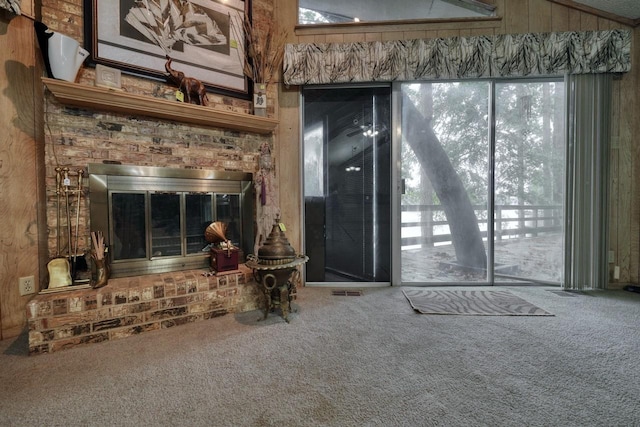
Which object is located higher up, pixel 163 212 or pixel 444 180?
pixel 444 180

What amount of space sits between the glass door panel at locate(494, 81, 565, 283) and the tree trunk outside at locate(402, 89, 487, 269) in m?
0.22

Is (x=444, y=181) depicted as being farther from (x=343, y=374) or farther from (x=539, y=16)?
(x=343, y=374)

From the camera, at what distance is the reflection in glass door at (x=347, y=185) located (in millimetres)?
2885

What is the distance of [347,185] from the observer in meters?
2.95

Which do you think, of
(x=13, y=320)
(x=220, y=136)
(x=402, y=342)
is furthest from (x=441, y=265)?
(x=13, y=320)

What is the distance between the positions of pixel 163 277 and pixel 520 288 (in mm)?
3237

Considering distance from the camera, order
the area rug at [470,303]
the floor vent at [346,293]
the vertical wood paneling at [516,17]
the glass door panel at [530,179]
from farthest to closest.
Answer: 1. the glass door panel at [530,179]
2. the vertical wood paneling at [516,17]
3. the floor vent at [346,293]
4. the area rug at [470,303]

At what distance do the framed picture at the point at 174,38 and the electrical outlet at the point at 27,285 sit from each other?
61.5 inches

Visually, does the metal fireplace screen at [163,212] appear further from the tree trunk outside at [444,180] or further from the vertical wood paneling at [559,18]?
the vertical wood paneling at [559,18]

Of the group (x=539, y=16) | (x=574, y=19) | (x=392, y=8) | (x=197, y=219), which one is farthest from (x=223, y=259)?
(x=574, y=19)

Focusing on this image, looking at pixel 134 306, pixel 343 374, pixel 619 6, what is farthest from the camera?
pixel 619 6

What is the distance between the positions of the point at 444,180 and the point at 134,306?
2.94 m

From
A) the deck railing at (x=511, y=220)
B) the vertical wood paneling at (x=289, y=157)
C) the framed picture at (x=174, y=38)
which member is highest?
the framed picture at (x=174, y=38)

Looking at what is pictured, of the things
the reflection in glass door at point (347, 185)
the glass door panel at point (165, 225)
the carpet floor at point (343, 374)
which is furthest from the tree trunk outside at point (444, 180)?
the glass door panel at point (165, 225)
